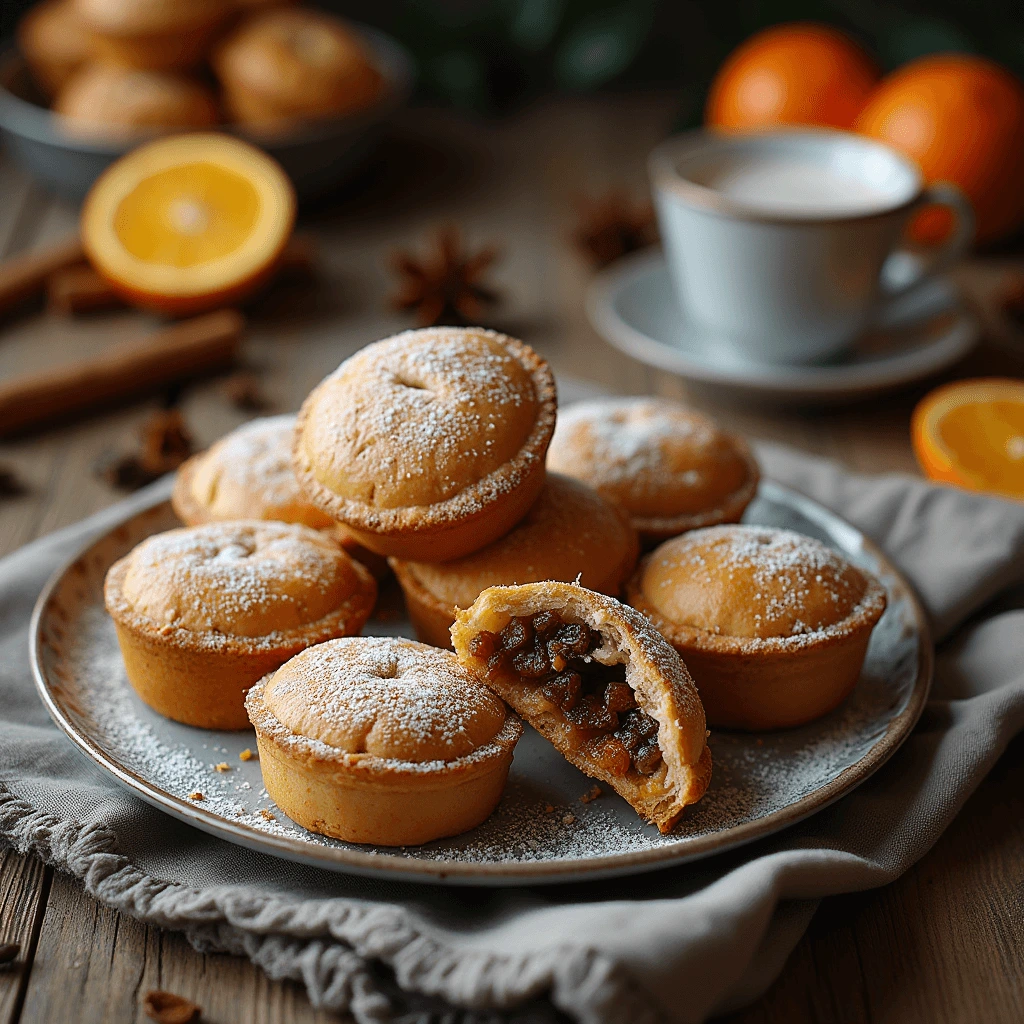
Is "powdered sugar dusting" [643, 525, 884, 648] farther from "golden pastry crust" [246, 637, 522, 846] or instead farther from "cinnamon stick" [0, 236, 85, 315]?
"cinnamon stick" [0, 236, 85, 315]

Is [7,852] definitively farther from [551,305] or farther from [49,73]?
[49,73]

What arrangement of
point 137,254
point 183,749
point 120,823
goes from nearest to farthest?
point 120,823
point 183,749
point 137,254

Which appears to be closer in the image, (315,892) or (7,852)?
(315,892)

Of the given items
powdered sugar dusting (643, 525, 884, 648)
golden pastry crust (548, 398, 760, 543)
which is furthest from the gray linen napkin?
golden pastry crust (548, 398, 760, 543)

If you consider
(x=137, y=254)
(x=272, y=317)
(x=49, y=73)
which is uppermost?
(x=49, y=73)

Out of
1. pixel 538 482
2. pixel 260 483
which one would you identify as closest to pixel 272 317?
pixel 260 483

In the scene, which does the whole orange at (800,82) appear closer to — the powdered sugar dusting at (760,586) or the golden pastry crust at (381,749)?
the powdered sugar dusting at (760,586)

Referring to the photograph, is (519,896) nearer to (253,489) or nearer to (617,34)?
(253,489)

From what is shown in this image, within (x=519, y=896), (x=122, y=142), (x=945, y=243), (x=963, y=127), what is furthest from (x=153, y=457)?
(x=963, y=127)
